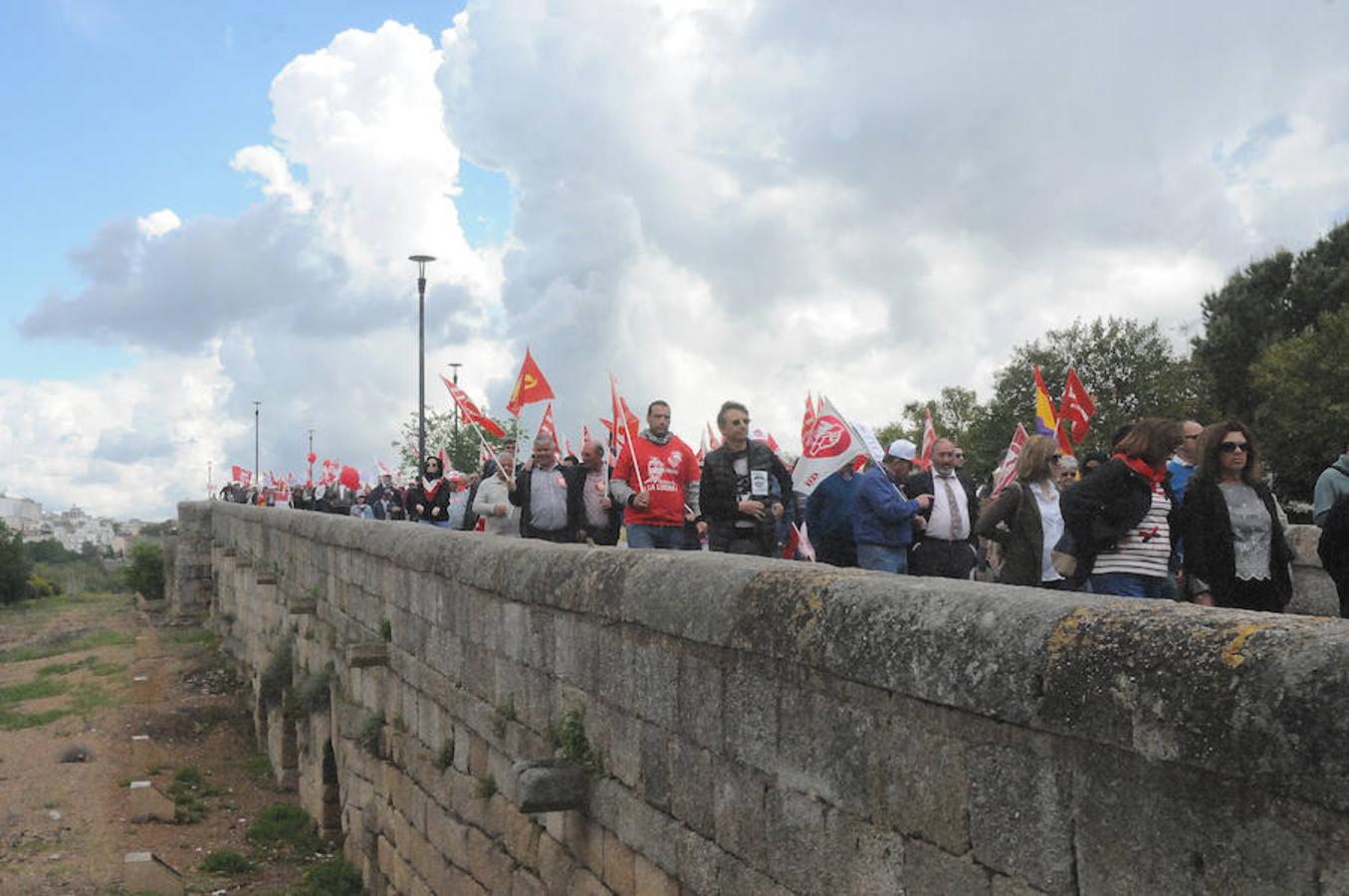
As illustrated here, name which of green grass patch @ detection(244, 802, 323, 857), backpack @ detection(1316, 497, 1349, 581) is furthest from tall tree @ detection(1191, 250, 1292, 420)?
backpack @ detection(1316, 497, 1349, 581)

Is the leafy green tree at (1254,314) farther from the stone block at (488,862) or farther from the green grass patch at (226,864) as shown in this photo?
the stone block at (488,862)

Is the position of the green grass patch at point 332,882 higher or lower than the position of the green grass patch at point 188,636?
lower

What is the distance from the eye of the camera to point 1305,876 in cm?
210

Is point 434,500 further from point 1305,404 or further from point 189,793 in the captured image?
point 1305,404

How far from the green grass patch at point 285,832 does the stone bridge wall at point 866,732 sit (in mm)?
6156

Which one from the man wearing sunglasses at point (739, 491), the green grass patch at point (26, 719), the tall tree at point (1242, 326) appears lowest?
the green grass patch at point (26, 719)

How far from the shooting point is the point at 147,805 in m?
14.2

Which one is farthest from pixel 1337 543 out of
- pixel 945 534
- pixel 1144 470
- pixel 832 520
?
pixel 832 520

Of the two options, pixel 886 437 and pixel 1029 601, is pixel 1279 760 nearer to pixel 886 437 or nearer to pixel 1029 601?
pixel 1029 601

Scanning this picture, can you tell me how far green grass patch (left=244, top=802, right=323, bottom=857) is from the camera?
13.3 m

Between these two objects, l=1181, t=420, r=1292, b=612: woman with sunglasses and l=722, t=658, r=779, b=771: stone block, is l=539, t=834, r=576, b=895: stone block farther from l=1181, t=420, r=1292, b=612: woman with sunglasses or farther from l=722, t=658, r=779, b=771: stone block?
l=1181, t=420, r=1292, b=612: woman with sunglasses

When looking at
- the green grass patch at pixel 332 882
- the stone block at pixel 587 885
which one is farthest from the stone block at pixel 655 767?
the green grass patch at pixel 332 882

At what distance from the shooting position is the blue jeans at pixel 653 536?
8.95 metres

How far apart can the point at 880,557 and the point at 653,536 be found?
2.07 meters
